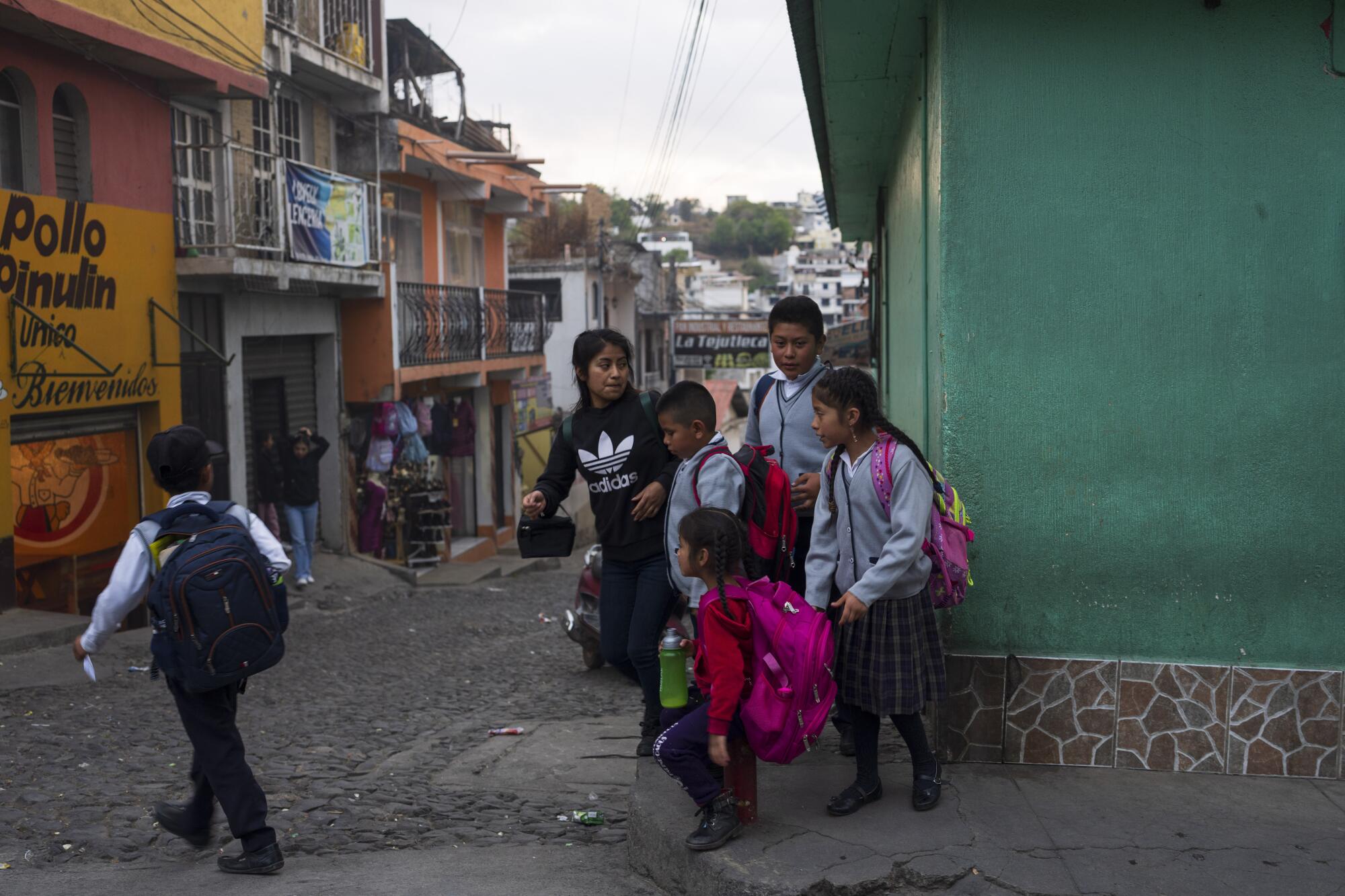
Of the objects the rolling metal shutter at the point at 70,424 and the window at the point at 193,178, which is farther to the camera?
the window at the point at 193,178

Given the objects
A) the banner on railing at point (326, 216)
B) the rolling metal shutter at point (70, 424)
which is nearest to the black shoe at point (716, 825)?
the rolling metal shutter at point (70, 424)

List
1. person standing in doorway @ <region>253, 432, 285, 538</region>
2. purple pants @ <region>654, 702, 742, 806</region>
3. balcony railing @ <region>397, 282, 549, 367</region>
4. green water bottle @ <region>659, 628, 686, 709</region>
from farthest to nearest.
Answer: balcony railing @ <region>397, 282, 549, 367</region> → person standing in doorway @ <region>253, 432, 285, 538</region> → green water bottle @ <region>659, 628, 686, 709</region> → purple pants @ <region>654, 702, 742, 806</region>

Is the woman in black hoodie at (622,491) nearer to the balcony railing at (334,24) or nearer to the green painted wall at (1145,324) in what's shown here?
the green painted wall at (1145,324)

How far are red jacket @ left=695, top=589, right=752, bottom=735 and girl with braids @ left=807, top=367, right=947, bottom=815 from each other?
14.1 inches

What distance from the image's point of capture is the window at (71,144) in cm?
1145

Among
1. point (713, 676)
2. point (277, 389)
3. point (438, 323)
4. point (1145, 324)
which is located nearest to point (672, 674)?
point (713, 676)

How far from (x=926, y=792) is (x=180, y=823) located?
2.71 meters

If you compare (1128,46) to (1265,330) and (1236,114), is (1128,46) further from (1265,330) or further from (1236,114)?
(1265,330)

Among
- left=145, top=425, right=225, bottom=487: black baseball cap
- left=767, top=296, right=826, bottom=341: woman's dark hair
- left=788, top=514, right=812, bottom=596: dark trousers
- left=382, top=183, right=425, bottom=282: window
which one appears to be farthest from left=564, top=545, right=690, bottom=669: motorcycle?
left=382, top=183, right=425, bottom=282: window

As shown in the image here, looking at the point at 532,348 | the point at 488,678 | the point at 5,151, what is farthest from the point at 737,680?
the point at 532,348

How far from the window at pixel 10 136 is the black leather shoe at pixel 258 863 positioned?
8.72 meters

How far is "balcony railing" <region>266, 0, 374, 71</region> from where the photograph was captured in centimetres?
1543

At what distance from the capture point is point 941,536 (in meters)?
4.03

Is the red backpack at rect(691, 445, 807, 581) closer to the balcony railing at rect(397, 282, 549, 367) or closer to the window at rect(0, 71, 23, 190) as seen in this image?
the window at rect(0, 71, 23, 190)
